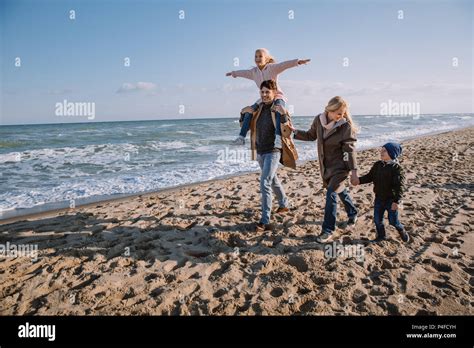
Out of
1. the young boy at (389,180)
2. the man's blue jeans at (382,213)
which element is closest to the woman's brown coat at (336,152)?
the young boy at (389,180)

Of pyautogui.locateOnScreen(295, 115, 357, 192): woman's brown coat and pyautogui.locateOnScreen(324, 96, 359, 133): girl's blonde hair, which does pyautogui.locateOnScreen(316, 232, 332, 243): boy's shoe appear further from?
pyautogui.locateOnScreen(324, 96, 359, 133): girl's blonde hair

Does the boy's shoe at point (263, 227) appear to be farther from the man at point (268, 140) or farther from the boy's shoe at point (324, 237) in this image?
the boy's shoe at point (324, 237)

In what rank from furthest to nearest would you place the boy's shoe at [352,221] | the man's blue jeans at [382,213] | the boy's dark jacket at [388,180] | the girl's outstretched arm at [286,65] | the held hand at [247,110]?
1. the boy's shoe at [352,221]
2. the held hand at [247,110]
3. the girl's outstretched arm at [286,65]
4. the man's blue jeans at [382,213]
5. the boy's dark jacket at [388,180]

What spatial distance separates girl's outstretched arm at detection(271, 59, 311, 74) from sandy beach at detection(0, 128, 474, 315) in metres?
2.30

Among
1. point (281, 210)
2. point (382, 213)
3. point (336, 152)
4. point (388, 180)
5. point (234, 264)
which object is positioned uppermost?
point (336, 152)

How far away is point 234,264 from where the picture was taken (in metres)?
3.50

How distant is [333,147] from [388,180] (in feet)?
2.56

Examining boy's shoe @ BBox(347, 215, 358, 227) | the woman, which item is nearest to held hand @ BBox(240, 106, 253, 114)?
the woman

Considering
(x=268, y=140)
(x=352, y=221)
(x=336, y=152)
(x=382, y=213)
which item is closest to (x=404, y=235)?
(x=382, y=213)

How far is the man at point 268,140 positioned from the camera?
159 inches

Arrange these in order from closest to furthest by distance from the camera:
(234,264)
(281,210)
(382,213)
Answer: (234,264) < (382,213) < (281,210)

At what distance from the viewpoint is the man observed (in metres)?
4.03

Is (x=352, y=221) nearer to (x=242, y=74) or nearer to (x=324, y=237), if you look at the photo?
(x=324, y=237)

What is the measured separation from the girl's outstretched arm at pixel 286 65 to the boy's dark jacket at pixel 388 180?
1672mm
